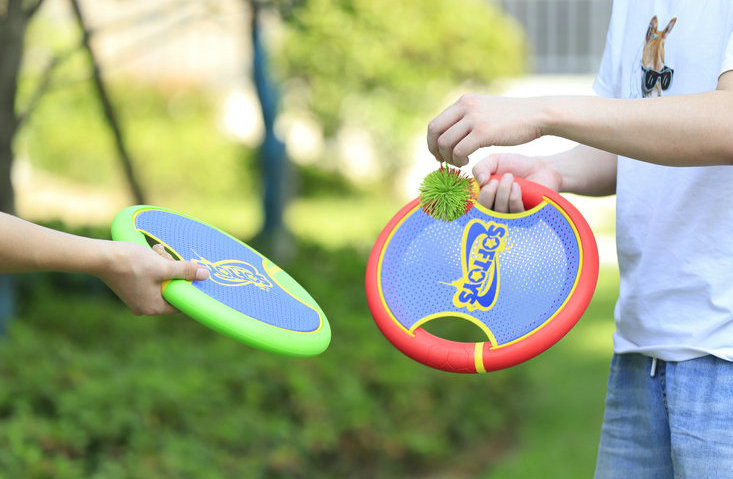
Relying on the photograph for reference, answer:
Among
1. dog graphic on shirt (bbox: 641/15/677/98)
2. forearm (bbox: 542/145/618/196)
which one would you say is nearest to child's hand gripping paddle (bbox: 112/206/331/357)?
forearm (bbox: 542/145/618/196)

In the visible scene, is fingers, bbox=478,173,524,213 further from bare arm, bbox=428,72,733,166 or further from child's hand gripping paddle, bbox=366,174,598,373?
bare arm, bbox=428,72,733,166

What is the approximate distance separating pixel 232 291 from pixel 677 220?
2.55ft

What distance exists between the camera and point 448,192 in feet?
4.92

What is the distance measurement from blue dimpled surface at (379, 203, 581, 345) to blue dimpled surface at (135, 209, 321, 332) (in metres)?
0.19

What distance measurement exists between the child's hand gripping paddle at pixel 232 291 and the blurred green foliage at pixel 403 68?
5.36 meters

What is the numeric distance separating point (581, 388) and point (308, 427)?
7.69ft

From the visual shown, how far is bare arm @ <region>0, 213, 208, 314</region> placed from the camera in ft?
4.57

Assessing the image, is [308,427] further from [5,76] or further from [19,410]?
[5,76]

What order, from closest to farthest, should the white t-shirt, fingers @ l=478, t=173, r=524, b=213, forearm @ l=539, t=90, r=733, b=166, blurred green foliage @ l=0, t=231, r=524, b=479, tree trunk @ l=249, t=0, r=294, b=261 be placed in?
1. forearm @ l=539, t=90, r=733, b=166
2. the white t-shirt
3. fingers @ l=478, t=173, r=524, b=213
4. blurred green foliage @ l=0, t=231, r=524, b=479
5. tree trunk @ l=249, t=0, r=294, b=261

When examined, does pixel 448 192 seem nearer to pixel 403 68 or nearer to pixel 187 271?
pixel 187 271

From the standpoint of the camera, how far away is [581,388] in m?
4.96

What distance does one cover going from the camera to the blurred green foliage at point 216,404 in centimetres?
279

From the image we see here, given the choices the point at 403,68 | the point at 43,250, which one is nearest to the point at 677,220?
the point at 43,250

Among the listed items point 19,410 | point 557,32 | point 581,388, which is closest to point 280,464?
point 19,410
